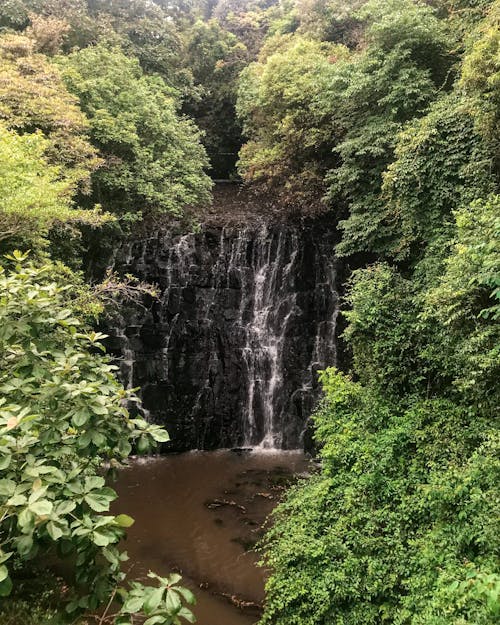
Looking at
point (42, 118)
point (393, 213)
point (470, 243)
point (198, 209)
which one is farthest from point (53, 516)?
point (198, 209)

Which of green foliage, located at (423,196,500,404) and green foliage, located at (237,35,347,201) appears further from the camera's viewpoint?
green foliage, located at (237,35,347,201)

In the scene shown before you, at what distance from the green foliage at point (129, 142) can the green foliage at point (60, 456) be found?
1056 cm

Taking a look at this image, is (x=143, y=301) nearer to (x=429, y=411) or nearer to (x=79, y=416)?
(x=429, y=411)

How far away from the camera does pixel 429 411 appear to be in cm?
707

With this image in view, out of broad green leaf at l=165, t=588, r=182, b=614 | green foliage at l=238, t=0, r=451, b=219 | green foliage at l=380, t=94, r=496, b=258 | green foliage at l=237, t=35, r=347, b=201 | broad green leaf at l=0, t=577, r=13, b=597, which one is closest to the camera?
broad green leaf at l=0, t=577, r=13, b=597

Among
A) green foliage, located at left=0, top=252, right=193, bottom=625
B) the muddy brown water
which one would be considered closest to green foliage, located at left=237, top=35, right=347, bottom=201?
the muddy brown water

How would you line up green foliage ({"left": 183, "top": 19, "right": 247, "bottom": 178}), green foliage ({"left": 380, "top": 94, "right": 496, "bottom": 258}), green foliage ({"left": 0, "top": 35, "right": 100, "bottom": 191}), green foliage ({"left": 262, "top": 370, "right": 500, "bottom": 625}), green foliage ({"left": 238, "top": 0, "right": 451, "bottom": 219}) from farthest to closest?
green foliage ({"left": 183, "top": 19, "right": 247, "bottom": 178}), green foliage ({"left": 238, "top": 0, "right": 451, "bottom": 219}), green foliage ({"left": 0, "top": 35, "right": 100, "bottom": 191}), green foliage ({"left": 380, "top": 94, "right": 496, "bottom": 258}), green foliage ({"left": 262, "top": 370, "right": 500, "bottom": 625})

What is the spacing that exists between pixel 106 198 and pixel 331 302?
27.1 ft

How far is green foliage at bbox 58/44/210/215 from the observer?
1355 centimetres

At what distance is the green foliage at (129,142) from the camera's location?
1355cm

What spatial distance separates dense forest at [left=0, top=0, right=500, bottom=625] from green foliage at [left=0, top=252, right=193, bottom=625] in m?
0.02

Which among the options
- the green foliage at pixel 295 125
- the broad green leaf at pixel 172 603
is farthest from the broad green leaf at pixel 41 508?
the green foliage at pixel 295 125

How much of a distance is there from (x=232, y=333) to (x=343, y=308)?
12.4 ft

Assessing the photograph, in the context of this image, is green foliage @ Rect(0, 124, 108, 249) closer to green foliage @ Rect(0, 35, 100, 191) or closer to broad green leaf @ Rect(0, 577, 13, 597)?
green foliage @ Rect(0, 35, 100, 191)
